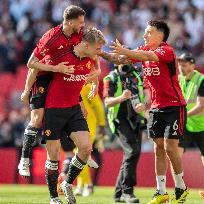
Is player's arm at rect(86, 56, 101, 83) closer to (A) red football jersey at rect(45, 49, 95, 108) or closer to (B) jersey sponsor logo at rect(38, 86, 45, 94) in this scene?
(A) red football jersey at rect(45, 49, 95, 108)

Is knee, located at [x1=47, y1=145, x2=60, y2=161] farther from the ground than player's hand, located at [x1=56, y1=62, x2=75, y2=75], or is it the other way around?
player's hand, located at [x1=56, y1=62, x2=75, y2=75]

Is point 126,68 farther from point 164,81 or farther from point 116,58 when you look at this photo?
point 164,81

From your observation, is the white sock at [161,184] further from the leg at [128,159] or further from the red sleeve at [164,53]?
the red sleeve at [164,53]

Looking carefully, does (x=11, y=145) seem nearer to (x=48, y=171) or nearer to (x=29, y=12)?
(x=29, y=12)

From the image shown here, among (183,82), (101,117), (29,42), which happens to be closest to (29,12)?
(29,42)

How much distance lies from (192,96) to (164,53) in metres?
3.17

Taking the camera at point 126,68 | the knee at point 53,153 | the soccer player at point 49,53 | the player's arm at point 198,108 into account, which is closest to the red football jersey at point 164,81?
the soccer player at point 49,53

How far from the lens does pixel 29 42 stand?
23.4 m

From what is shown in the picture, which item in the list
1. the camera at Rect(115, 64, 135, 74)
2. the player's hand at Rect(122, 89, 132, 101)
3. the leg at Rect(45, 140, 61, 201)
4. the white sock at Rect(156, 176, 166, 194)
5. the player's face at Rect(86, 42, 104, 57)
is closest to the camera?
the player's face at Rect(86, 42, 104, 57)

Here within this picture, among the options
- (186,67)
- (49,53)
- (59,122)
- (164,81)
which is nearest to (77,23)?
(49,53)

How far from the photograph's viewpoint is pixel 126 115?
13656mm

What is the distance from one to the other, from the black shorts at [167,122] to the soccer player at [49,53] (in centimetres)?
A: 161

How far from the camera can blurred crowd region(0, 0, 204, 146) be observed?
21109mm

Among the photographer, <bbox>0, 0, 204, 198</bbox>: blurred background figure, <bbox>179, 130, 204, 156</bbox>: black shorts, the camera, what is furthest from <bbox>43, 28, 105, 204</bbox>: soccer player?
<bbox>0, 0, 204, 198</bbox>: blurred background figure
